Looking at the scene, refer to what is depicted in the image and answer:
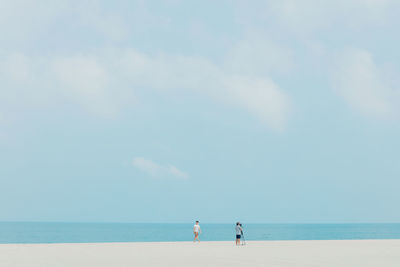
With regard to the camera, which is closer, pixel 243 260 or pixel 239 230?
pixel 243 260

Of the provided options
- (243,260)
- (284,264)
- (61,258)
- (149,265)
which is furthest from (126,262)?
(284,264)

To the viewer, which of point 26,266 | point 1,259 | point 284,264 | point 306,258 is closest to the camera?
point 26,266

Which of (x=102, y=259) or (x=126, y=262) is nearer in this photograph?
(x=126, y=262)

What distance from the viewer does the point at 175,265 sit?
20578 mm

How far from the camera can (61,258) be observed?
77.5ft

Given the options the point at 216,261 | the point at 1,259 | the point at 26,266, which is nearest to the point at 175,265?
the point at 216,261

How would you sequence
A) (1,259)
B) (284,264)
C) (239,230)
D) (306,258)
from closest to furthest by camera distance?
1. (284,264)
2. (1,259)
3. (306,258)
4. (239,230)

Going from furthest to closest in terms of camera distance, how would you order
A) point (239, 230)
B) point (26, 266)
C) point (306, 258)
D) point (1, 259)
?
point (239, 230), point (306, 258), point (1, 259), point (26, 266)

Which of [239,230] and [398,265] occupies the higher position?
[239,230]

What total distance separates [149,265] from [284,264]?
5.99m

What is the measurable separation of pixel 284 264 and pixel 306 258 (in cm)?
362

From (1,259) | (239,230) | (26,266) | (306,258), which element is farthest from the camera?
(239,230)

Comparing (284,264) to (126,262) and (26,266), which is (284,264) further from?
(26,266)

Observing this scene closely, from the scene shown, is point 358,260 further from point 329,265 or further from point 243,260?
point 243,260
